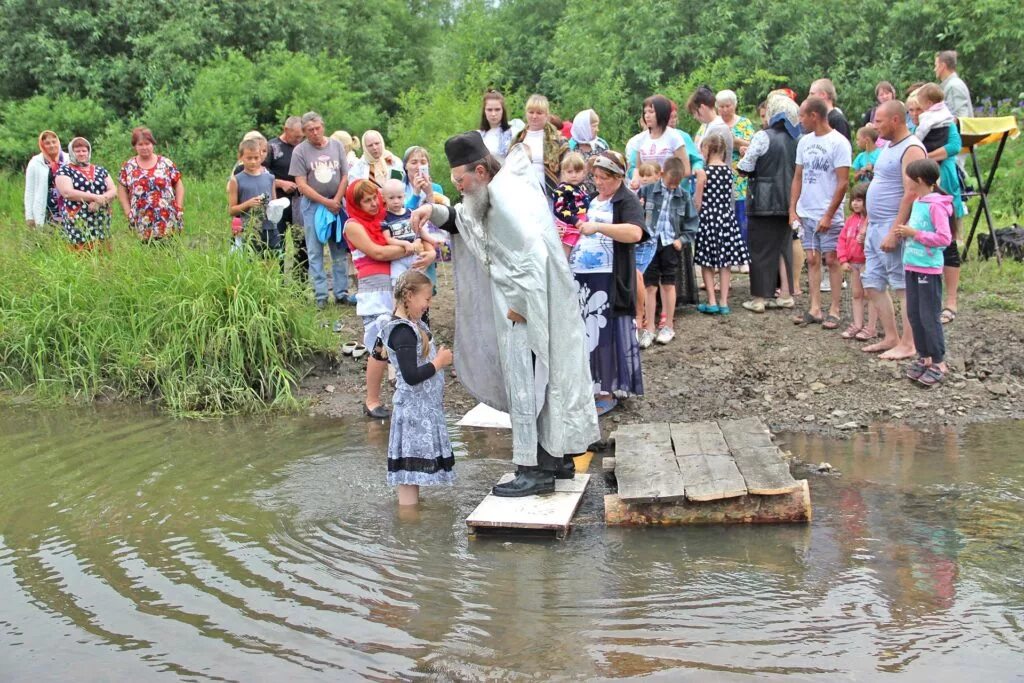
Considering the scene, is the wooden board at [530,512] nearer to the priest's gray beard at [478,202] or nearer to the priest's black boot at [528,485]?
the priest's black boot at [528,485]

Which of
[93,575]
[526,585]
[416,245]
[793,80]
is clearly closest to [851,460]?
[526,585]

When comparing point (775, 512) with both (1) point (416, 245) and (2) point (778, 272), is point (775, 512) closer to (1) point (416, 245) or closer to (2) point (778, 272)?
(1) point (416, 245)

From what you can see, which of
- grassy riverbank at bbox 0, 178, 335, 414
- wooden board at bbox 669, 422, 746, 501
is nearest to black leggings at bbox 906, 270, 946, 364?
wooden board at bbox 669, 422, 746, 501

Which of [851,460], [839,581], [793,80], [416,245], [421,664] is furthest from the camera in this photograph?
[793,80]

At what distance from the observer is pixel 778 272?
10680mm

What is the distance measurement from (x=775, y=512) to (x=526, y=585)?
1527mm

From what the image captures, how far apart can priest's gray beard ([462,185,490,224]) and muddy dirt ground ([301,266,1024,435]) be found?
268cm

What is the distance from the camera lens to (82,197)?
11.4 metres

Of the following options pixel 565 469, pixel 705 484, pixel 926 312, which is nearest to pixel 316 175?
pixel 565 469

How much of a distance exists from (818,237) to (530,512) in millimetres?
4923

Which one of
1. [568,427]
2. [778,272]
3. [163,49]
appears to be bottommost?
[568,427]

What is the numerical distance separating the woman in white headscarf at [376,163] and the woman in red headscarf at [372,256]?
63.3 inches

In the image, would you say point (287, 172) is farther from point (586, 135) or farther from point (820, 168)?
point (820, 168)

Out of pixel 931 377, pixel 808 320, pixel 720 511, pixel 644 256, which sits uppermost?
pixel 644 256
